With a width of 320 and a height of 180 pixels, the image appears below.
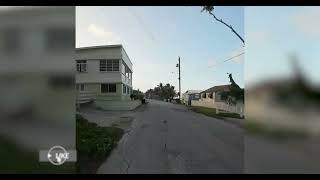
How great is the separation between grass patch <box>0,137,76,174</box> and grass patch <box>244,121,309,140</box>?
844mm

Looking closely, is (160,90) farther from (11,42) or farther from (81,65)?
(11,42)

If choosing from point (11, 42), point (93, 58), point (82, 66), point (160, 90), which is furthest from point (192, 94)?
point (11, 42)

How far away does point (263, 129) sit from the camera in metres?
1.64

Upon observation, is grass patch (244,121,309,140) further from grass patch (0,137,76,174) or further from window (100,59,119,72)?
window (100,59,119,72)

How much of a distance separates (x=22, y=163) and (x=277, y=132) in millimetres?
1124

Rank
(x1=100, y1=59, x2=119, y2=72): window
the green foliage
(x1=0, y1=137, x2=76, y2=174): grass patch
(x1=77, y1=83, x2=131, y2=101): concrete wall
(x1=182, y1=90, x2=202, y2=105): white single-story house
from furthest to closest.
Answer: (x1=182, y1=90, x2=202, y2=105): white single-story house < the green foliage < (x1=100, y1=59, x2=119, y2=72): window < (x1=77, y1=83, x2=131, y2=101): concrete wall < (x1=0, y1=137, x2=76, y2=174): grass patch

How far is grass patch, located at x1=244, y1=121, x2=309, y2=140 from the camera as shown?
158 cm

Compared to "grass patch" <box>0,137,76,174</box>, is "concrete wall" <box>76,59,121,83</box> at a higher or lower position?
higher

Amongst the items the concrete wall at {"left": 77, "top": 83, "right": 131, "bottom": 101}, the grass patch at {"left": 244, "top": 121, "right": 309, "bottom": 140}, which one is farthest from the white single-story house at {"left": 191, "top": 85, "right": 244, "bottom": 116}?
the concrete wall at {"left": 77, "top": 83, "right": 131, "bottom": 101}

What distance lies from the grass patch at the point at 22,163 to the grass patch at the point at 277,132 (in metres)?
0.84

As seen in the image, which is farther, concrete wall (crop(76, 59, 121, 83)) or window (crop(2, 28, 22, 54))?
concrete wall (crop(76, 59, 121, 83))

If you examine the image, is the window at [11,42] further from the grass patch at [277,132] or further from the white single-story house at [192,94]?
the white single-story house at [192,94]
